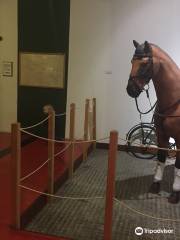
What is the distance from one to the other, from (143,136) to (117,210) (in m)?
2.34

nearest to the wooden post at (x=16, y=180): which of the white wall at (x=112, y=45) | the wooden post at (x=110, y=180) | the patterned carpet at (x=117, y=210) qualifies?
the patterned carpet at (x=117, y=210)

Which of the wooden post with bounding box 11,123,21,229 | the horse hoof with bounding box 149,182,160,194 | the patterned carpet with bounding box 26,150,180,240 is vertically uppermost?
the wooden post with bounding box 11,123,21,229

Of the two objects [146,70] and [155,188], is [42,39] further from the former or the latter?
[155,188]

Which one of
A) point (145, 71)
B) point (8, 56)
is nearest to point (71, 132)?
point (145, 71)

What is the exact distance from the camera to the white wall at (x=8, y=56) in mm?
6699

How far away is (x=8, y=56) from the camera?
6.85 metres

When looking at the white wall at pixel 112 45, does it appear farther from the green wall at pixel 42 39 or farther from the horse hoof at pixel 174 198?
the horse hoof at pixel 174 198

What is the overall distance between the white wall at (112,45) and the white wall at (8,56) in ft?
3.78

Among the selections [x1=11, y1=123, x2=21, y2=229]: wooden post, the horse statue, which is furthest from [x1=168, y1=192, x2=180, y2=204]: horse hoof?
[x1=11, y1=123, x2=21, y2=229]: wooden post

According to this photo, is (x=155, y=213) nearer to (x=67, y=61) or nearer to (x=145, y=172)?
(x=145, y=172)

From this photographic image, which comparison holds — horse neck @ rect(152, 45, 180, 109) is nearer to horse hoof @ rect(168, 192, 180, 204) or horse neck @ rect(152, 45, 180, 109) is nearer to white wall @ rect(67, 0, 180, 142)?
horse hoof @ rect(168, 192, 180, 204)

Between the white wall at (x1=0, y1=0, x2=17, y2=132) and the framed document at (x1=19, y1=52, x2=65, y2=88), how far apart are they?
7.6 inches

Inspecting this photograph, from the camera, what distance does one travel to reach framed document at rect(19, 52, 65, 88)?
663 centimetres

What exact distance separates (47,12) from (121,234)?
4603mm
